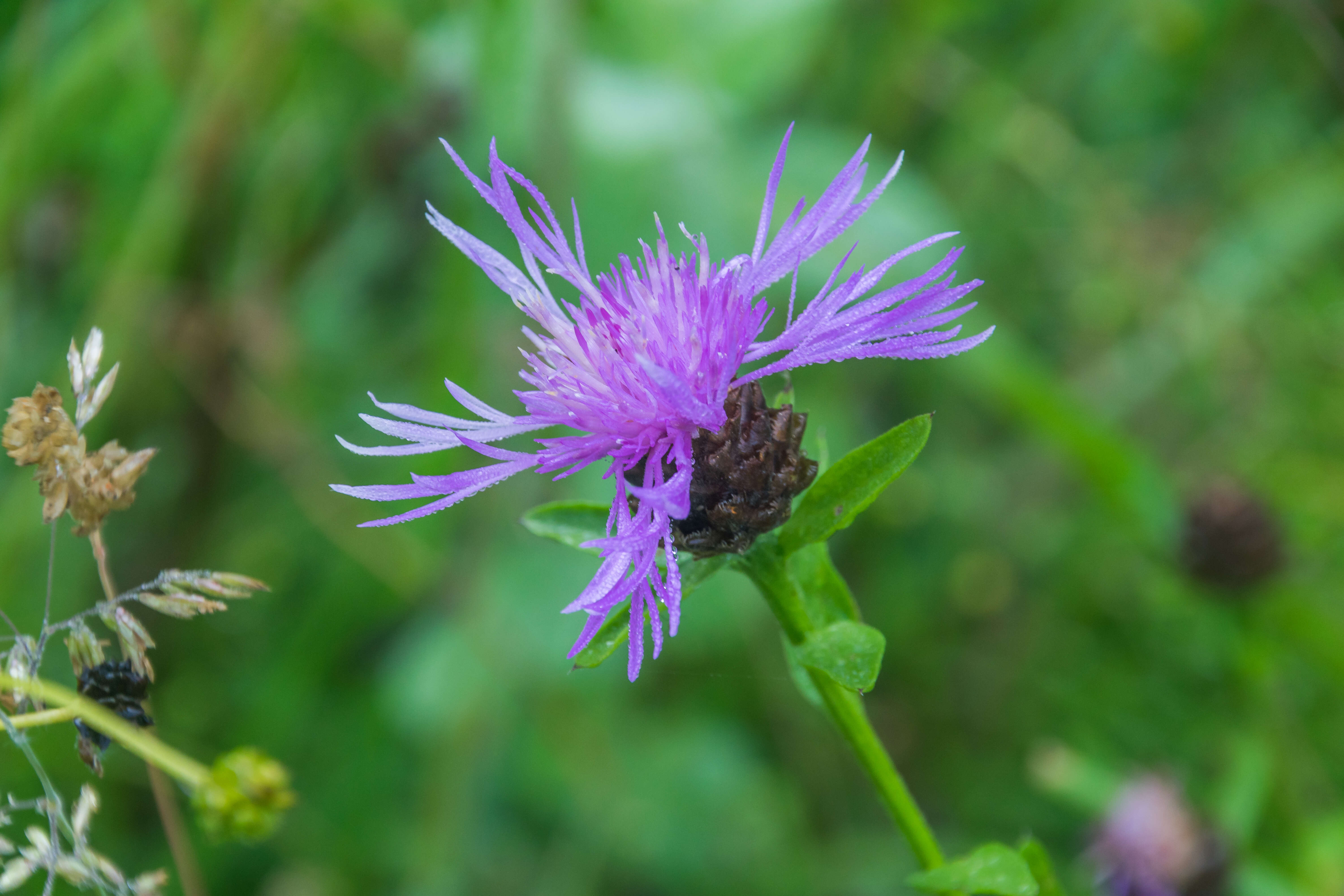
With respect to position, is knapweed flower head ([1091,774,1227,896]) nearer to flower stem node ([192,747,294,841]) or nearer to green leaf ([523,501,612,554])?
green leaf ([523,501,612,554])

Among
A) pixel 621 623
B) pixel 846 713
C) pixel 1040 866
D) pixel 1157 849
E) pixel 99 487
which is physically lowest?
pixel 1157 849

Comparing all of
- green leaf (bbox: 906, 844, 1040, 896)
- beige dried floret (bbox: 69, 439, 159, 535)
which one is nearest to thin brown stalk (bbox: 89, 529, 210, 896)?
beige dried floret (bbox: 69, 439, 159, 535)

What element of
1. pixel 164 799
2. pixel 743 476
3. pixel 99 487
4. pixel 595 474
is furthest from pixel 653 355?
pixel 595 474

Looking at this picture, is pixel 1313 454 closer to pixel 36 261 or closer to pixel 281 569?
pixel 281 569

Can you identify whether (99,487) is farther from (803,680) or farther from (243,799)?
(803,680)

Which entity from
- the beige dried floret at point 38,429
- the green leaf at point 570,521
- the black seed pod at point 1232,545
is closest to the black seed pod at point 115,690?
the beige dried floret at point 38,429

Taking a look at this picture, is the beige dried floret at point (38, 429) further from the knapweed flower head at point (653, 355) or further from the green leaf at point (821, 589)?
the green leaf at point (821, 589)
